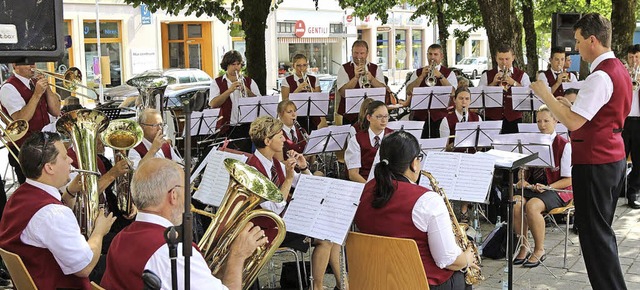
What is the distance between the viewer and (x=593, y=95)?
14.1 ft

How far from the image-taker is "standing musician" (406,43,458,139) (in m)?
8.86

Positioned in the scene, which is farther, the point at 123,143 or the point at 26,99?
the point at 26,99

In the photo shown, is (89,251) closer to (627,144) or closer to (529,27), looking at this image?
(627,144)

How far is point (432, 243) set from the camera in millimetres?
3469

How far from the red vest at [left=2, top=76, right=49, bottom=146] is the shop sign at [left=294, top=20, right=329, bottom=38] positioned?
2643 centimetres

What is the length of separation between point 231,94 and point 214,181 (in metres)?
4.24

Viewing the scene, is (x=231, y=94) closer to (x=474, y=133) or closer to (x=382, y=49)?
(x=474, y=133)

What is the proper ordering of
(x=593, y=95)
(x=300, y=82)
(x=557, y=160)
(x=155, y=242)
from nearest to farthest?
(x=155, y=242) → (x=593, y=95) → (x=557, y=160) → (x=300, y=82)

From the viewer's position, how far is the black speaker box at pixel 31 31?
2.24 m

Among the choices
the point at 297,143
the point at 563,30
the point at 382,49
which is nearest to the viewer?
the point at 297,143

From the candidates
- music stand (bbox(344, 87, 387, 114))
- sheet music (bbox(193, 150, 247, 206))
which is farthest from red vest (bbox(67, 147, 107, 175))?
music stand (bbox(344, 87, 387, 114))

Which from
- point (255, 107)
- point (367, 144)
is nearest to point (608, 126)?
point (367, 144)

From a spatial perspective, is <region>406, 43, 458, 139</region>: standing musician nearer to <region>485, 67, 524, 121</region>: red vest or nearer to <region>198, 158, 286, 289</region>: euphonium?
<region>485, 67, 524, 121</region>: red vest

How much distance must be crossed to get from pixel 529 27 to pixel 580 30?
1375 centimetres
